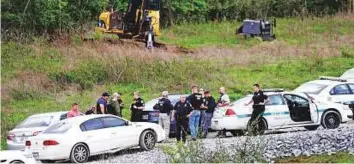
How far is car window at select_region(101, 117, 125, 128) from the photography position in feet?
65.6

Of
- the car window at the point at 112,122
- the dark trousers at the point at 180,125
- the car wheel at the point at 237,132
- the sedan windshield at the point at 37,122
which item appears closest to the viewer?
the car window at the point at 112,122

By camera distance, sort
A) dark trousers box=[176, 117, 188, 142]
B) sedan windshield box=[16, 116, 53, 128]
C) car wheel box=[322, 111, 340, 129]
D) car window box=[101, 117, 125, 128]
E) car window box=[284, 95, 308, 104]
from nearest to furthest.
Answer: car window box=[101, 117, 125, 128]
dark trousers box=[176, 117, 188, 142]
sedan windshield box=[16, 116, 53, 128]
car window box=[284, 95, 308, 104]
car wheel box=[322, 111, 340, 129]

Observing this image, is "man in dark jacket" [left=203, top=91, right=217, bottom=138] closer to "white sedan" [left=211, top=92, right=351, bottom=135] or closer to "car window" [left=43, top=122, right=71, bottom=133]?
"white sedan" [left=211, top=92, right=351, bottom=135]

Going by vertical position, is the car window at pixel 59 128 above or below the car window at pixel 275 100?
below

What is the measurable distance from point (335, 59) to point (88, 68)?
→ 14005 mm

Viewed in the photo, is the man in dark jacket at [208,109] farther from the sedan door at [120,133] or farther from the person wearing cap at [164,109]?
the sedan door at [120,133]

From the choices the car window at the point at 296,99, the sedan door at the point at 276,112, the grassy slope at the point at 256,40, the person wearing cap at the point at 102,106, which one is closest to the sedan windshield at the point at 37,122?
the person wearing cap at the point at 102,106

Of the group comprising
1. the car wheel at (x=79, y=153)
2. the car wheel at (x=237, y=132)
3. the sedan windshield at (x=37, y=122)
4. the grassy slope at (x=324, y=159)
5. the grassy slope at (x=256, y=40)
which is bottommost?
the car wheel at (x=237, y=132)

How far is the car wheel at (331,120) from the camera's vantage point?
23359 mm

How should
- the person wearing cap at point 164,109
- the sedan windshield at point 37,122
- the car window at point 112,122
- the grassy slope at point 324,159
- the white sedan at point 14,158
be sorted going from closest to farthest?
1. the grassy slope at point 324,159
2. the white sedan at point 14,158
3. the car window at point 112,122
4. the sedan windshield at point 37,122
5. the person wearing cap at point 164,109

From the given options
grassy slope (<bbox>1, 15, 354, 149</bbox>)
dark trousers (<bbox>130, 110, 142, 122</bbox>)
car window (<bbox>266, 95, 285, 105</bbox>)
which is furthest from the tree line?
car window (<bbox>266, 95, 285, 105</bbox>)

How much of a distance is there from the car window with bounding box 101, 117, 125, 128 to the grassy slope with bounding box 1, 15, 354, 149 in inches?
284

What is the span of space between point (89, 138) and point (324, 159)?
21.6ft

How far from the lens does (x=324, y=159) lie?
15.6m
